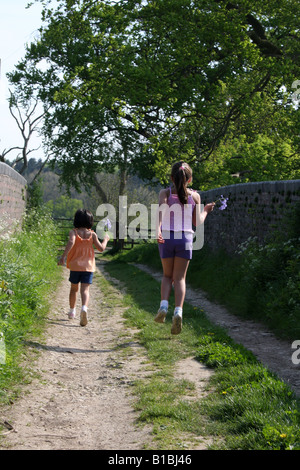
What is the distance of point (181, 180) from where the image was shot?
6379 mm

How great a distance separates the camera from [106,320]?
9562mm

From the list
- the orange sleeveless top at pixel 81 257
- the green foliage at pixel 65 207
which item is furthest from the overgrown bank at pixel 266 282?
the green foliage at pixel 65 207

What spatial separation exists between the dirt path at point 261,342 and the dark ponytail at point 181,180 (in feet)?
6.73

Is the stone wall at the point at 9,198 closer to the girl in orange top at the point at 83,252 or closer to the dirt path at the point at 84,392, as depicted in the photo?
the girl in orange top at the point at 83,252

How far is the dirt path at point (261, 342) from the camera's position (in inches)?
242

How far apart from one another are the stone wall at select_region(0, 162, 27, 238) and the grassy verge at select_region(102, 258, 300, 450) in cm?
441

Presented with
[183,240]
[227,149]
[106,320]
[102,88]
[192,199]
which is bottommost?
[106,320]

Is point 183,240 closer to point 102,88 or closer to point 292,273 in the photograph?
point 292,273

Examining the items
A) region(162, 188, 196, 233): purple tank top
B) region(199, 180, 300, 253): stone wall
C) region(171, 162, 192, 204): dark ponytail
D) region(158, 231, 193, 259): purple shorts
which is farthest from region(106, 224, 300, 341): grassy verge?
region(171, 162, 192, 204): dark ponytail

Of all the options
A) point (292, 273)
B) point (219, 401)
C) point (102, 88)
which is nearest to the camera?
point (219, 401)

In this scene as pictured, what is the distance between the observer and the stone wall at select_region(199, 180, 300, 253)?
10758 mm

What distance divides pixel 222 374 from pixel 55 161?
30896mm

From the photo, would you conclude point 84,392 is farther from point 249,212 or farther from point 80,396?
point 249,212

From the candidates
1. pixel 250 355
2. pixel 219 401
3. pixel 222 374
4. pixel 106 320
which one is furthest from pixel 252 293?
pixel 219 401
